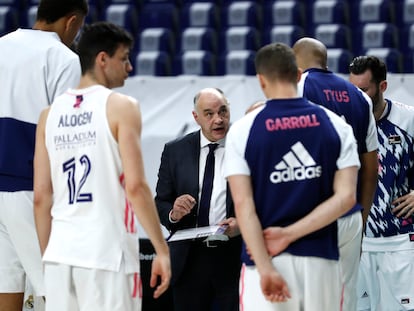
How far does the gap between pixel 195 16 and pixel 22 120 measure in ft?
26.3

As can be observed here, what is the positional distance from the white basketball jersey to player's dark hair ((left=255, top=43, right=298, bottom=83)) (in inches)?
27.6

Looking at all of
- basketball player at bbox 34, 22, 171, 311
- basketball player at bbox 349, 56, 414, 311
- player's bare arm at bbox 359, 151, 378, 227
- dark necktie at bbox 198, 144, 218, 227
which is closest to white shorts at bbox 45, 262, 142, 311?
basketball player at bbox 34, 22, 171, 311

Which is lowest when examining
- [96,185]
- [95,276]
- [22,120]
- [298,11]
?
[95,276]

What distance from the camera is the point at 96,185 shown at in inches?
162

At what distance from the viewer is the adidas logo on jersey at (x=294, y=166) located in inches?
161

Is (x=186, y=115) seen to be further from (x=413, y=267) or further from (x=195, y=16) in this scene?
(x=195, y=16)

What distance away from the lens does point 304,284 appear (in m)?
4.14

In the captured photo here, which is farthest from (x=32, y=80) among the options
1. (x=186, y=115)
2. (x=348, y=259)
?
(x=186, y=115)

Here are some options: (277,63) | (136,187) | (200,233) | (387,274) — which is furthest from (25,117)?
(387,274)

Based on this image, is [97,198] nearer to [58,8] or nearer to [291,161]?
[291,161]

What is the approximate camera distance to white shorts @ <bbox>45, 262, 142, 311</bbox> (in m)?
4.07

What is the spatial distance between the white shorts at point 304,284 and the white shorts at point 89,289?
559 millimetres

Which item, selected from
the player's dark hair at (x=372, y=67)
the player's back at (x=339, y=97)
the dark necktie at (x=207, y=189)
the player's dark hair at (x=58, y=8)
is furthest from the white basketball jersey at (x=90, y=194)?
the player's dark hair at (x=372, y=67)

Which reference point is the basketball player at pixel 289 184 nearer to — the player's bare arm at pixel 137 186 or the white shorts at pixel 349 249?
the player's bare arm at pixel 137 186
